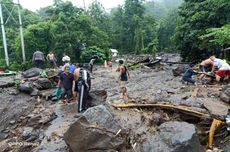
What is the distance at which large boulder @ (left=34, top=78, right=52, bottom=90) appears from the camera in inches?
704

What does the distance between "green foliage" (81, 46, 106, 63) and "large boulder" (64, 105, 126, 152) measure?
23366 millimetres

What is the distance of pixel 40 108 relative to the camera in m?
14.2

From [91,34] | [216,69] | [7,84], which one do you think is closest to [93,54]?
[91,34]

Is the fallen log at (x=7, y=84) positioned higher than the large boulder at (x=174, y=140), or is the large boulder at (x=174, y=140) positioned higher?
the fallen log at (x=7, y=84)

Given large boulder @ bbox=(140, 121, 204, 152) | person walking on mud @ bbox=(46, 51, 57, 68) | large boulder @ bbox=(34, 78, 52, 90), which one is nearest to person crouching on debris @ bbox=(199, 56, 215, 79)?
large boulder @ bbox=(140, 121, 204, 152)

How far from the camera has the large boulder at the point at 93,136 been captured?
25.6ft

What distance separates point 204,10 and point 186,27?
2.37 metres

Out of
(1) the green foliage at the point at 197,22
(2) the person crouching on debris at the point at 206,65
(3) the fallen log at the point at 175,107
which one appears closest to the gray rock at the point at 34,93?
(3) the fallen log at the point at 175,107

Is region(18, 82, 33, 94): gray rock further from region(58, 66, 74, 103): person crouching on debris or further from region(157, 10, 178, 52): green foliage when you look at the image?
region(157, 10, 178, 52): green foliage

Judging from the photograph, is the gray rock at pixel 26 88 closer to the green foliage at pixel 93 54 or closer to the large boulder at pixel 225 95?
the large boulder at pixel 225 95

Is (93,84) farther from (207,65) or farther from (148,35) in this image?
(148,35)

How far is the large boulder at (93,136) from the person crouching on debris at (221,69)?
23.4 ft

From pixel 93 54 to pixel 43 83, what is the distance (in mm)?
13906

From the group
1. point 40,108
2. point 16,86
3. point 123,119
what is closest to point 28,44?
point 16,86
